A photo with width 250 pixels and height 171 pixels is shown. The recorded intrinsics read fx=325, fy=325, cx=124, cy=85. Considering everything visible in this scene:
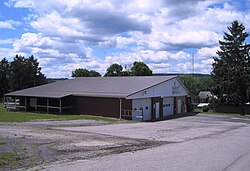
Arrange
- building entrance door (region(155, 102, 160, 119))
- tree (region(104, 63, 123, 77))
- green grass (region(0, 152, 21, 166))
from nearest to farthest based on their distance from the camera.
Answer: green grass (region(0, 152, 21, 166))
building entrance door (region(155, 102, 160, 119))
tree (region(104, 63, 123, 77))

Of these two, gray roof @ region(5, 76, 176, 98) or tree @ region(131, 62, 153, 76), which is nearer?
gray roof @ region(5, 76, 176, 98)

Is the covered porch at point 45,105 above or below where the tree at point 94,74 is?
below

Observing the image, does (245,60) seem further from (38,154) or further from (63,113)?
(38,154)

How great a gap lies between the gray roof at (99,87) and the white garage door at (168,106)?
276cm

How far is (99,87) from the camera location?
40094 mm

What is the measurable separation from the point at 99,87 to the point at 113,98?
6229 mm

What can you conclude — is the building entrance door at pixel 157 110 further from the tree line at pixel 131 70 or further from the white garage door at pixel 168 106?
the tree line at pixel 131 70

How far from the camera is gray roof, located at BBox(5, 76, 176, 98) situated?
3581 cm

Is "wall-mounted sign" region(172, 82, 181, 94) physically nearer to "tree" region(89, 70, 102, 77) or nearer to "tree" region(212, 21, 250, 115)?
"tree" region(212, 21, 250, 115)

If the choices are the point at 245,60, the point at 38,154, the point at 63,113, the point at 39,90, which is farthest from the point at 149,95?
the point at 38,154

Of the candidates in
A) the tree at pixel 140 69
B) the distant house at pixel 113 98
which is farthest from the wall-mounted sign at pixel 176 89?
the tree at pixel 140 69

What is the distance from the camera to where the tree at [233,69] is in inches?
1922

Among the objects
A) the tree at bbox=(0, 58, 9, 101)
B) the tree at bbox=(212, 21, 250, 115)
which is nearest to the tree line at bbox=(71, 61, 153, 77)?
the tree at bbox=(0, 58, 9, 101)

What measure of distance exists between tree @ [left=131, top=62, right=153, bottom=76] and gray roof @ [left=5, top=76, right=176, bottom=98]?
4596 centimetres
